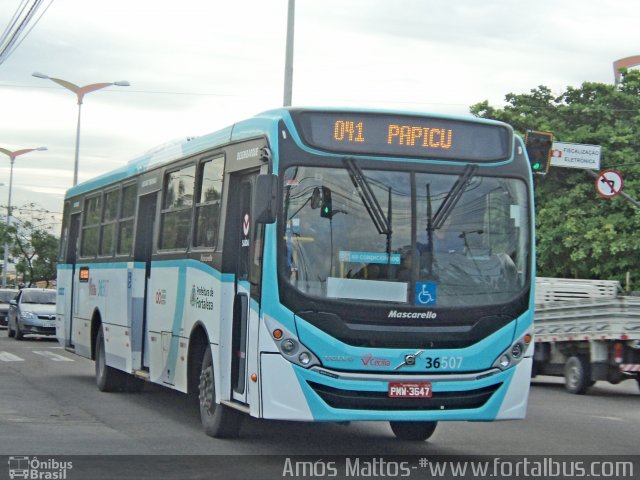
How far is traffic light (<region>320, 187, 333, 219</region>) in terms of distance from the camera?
9.88 m

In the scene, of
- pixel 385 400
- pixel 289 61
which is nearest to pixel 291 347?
pixel 385 400

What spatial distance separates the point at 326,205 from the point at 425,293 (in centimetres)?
111

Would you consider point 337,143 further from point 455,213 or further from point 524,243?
point 524,243

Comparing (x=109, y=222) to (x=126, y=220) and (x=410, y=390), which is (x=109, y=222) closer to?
(x=126, y=220)

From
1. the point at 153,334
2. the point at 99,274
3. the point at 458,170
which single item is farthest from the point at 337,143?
the point at 99,274

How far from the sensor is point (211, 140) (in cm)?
1228

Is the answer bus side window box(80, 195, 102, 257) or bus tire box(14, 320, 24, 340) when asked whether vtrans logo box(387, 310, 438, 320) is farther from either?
bus tire box(14, 320, 24, 340)

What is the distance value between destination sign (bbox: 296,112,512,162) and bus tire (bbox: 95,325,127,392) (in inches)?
289

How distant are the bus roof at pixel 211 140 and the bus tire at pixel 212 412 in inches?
84.0

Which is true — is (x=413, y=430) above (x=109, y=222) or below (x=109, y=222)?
below

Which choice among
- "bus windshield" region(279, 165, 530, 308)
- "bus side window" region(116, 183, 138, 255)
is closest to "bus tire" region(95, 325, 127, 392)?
"bus side window" region(116, 183, 138, 255)

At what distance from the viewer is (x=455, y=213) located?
398 inches

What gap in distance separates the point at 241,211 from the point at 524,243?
2654 millimetres

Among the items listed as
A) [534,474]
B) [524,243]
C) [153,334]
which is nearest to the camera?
[534,474]
